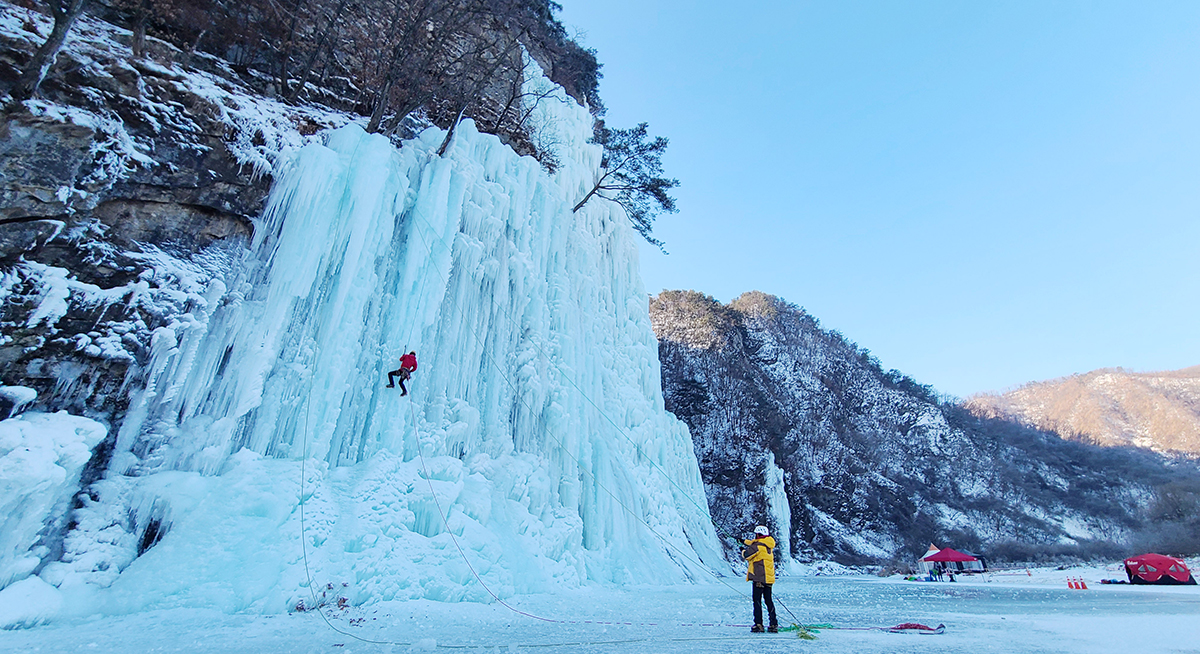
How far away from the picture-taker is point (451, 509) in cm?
714

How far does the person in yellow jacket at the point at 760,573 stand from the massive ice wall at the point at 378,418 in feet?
10.6

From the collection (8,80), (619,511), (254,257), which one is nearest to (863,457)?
(619,511)

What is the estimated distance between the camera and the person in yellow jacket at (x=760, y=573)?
4.91 meters

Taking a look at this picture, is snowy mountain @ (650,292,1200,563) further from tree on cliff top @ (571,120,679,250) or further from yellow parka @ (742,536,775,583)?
yellow parka @ (742,536,775,583)

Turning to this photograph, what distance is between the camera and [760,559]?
5.02m

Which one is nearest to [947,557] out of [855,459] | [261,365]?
[855,459]

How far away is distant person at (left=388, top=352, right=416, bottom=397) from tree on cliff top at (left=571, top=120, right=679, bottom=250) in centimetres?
704

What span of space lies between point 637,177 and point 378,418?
9.35 meters

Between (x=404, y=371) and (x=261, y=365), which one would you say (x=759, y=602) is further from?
→ (x=261, y=365)

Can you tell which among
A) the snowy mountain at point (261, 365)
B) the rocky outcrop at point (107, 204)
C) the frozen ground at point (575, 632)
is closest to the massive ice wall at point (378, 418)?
the snowy mountain at point (261, 365)

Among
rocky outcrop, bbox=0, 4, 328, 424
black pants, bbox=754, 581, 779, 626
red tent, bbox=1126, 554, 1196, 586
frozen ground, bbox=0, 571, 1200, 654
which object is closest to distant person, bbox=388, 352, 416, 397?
rocky outcrop, bbox=0, 4, 328, 424

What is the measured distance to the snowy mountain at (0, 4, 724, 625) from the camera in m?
4.98

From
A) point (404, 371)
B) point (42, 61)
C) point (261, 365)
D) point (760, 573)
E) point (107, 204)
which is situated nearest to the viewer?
point (760, 573)

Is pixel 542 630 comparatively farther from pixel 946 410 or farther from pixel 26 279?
pixel 946 410
